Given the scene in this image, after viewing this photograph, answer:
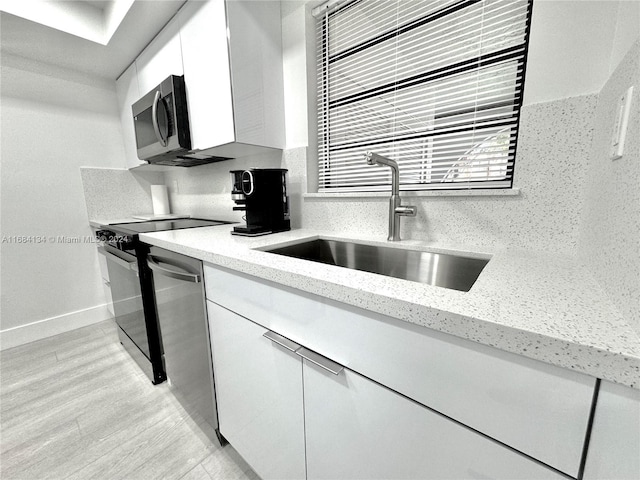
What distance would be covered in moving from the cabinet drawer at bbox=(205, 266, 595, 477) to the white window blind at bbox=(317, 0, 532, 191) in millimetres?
735

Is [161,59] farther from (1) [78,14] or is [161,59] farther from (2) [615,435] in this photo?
(2) [615,435]

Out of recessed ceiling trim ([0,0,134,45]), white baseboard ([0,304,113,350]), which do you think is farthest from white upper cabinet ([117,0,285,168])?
white baseboard ([0,304,113,350])

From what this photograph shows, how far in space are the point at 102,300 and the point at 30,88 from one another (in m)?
1.75

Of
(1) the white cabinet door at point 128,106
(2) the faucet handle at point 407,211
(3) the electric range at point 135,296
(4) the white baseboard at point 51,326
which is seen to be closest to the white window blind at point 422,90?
(2) the faucet handle at point 407,211

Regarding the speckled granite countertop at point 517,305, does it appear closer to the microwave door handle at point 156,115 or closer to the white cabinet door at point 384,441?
the white cabinet door at point 384,441

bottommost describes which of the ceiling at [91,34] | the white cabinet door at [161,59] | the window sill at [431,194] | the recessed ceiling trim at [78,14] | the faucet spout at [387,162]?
the window sill at [431,194]

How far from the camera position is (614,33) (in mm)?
697

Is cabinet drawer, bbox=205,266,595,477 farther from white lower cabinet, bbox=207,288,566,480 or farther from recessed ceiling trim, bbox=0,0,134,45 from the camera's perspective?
recessed ceiling trim, bbox=0,0,134,45

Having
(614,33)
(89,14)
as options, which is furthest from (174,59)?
(614,33)

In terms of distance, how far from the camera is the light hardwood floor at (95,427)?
1.10 meters

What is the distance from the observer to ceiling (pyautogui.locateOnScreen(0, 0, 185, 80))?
1.44 m

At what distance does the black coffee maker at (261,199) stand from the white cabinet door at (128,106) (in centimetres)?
144

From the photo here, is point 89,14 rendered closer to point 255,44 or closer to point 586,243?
point 255,44

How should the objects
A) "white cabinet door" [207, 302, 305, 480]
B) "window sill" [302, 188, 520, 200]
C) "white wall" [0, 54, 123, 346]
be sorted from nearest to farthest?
1. "white cabinet door" [207, 302, 305, 480]
2. "window sill" [302, 188, 520, 200]
3. "white wall" [0, 54, 123, 346]
